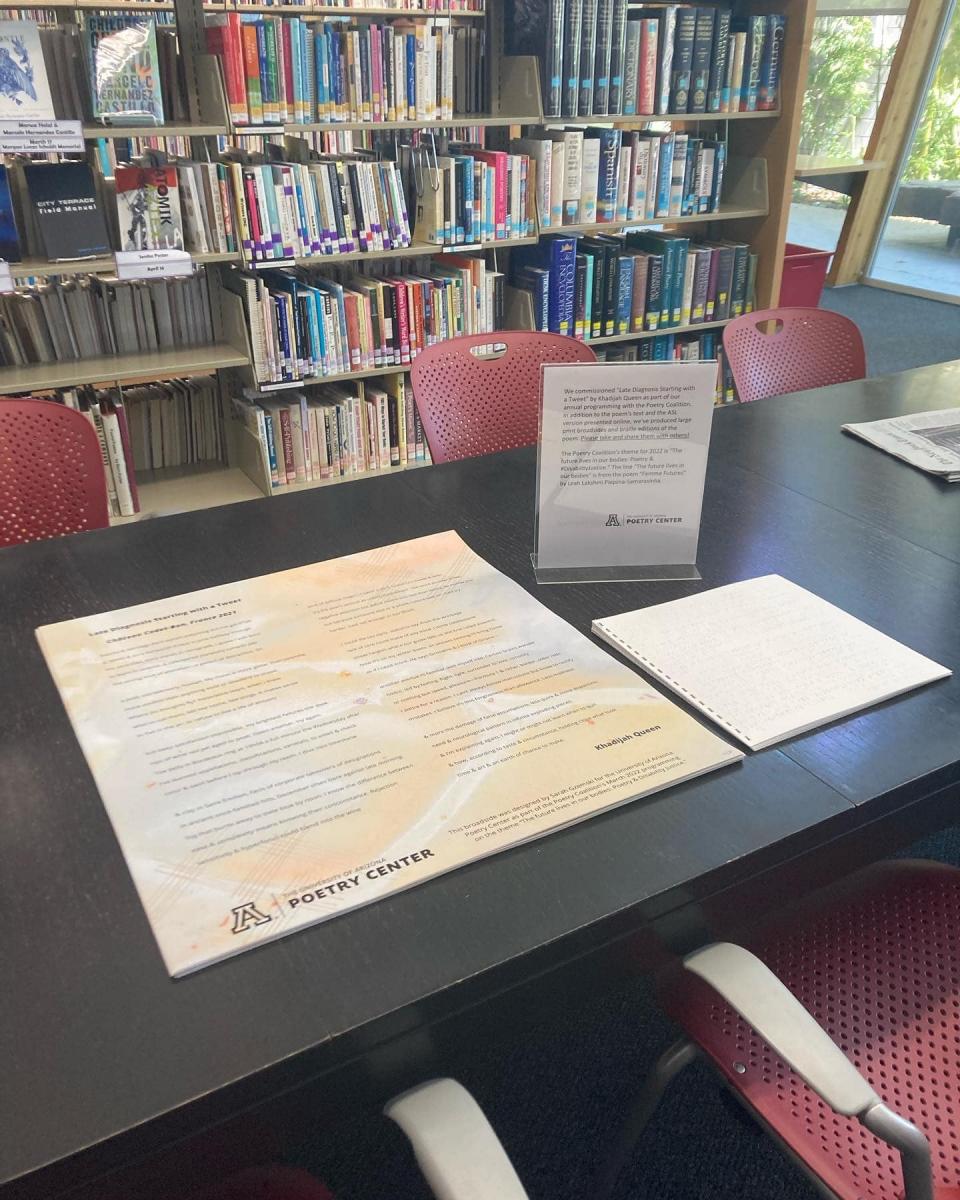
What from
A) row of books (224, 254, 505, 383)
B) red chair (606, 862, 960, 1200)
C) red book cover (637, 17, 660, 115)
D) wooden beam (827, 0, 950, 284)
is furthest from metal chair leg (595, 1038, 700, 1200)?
wooden beam (827, 0, 950, 284)

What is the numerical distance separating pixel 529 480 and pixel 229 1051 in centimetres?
101

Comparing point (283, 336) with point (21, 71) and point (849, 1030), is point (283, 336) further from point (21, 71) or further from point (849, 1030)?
point (849, 1030)

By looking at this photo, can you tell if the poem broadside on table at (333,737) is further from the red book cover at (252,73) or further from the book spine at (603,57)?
the book spine at (603,57)

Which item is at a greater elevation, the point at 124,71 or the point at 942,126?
the point at 124,71

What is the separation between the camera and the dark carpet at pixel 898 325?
4.90 metres

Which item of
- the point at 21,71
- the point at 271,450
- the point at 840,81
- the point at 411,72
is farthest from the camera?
the point at 840,81

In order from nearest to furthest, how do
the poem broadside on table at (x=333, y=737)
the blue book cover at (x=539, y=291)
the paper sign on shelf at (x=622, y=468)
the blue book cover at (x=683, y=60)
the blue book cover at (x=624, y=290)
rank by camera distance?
the poem broadside on table at (x=333, y=737) < the paper sign on shelf at (x=622, y=468) < the blue book cover at (x=683, y=60) < the blue book cover at (x=539, y=291) < the blue book cover at (x=624, y=290)

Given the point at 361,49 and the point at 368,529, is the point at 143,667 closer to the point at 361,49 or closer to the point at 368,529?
the point at 368,529

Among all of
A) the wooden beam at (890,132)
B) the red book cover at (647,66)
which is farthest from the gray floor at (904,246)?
the red book cover at (647,66)

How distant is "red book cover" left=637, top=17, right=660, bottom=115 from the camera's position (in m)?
2.97

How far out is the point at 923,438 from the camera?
5.33 feet

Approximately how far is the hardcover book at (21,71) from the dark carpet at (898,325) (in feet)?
12.3

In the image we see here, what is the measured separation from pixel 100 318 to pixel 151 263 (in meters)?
0.42

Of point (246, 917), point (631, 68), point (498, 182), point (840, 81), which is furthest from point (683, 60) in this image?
point (840, 81)
